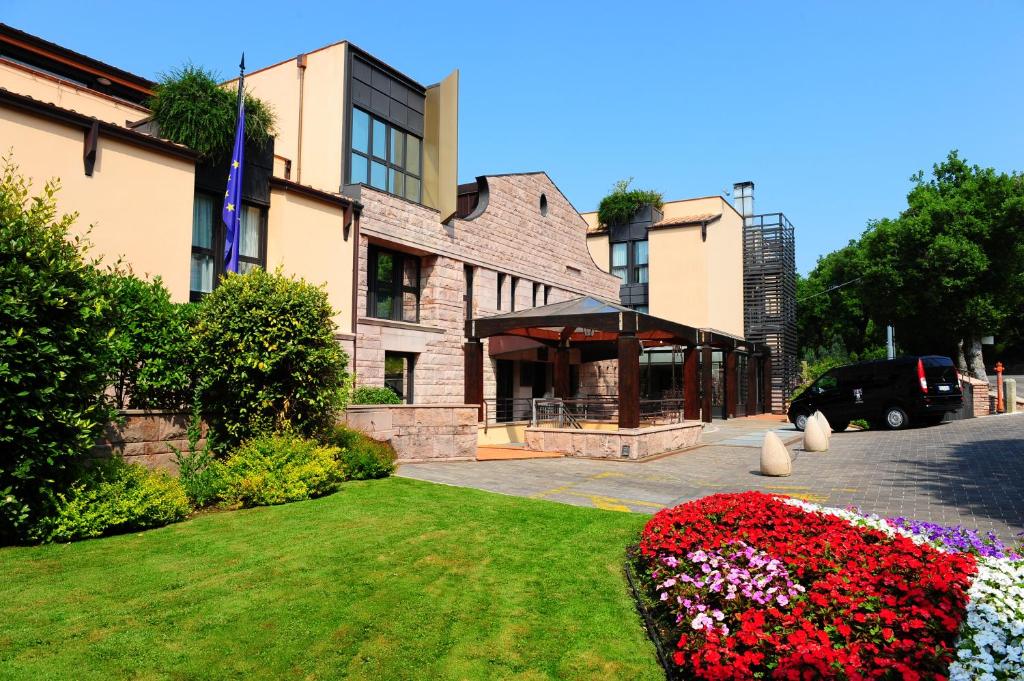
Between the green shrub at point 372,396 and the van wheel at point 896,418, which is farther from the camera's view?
the van wheel at point 896,418

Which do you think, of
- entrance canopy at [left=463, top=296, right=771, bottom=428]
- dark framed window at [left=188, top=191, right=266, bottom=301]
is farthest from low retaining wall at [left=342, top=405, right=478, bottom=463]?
dark framed window at [left=188, top=191, right=266, bottom=301]

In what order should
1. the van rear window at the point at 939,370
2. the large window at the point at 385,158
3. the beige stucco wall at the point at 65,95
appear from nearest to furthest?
the beige stucco wall at the point at 65,95 → the large window at the point at 385,158 → the van rear window at the point at 939,370

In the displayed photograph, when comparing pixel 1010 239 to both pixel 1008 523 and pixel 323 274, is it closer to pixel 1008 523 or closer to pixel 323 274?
pixel 1008 523

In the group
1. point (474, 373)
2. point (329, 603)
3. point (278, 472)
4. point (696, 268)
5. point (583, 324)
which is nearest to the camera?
point (329, 603)

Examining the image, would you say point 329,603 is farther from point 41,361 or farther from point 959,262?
point 959,262

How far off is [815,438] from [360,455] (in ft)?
37.9

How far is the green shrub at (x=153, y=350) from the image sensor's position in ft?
29.6

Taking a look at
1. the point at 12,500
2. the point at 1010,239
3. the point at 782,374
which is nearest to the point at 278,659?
the point at 12,500

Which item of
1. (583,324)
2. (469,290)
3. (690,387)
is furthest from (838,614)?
(469,290)

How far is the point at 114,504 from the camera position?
7.32 metres

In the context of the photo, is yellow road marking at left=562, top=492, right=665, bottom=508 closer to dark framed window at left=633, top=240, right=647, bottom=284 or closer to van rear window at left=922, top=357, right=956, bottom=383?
van rear window at left=922, top=357, right=956, bottom=383

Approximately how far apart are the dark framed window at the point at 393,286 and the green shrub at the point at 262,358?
27.1 ft

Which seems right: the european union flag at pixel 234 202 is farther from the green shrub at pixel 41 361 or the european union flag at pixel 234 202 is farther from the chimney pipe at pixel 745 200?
the chimney pipe at pixel 745 200

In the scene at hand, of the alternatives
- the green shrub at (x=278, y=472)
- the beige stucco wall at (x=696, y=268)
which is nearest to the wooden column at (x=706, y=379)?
the beige stucco wall at (x=696, y=268)
